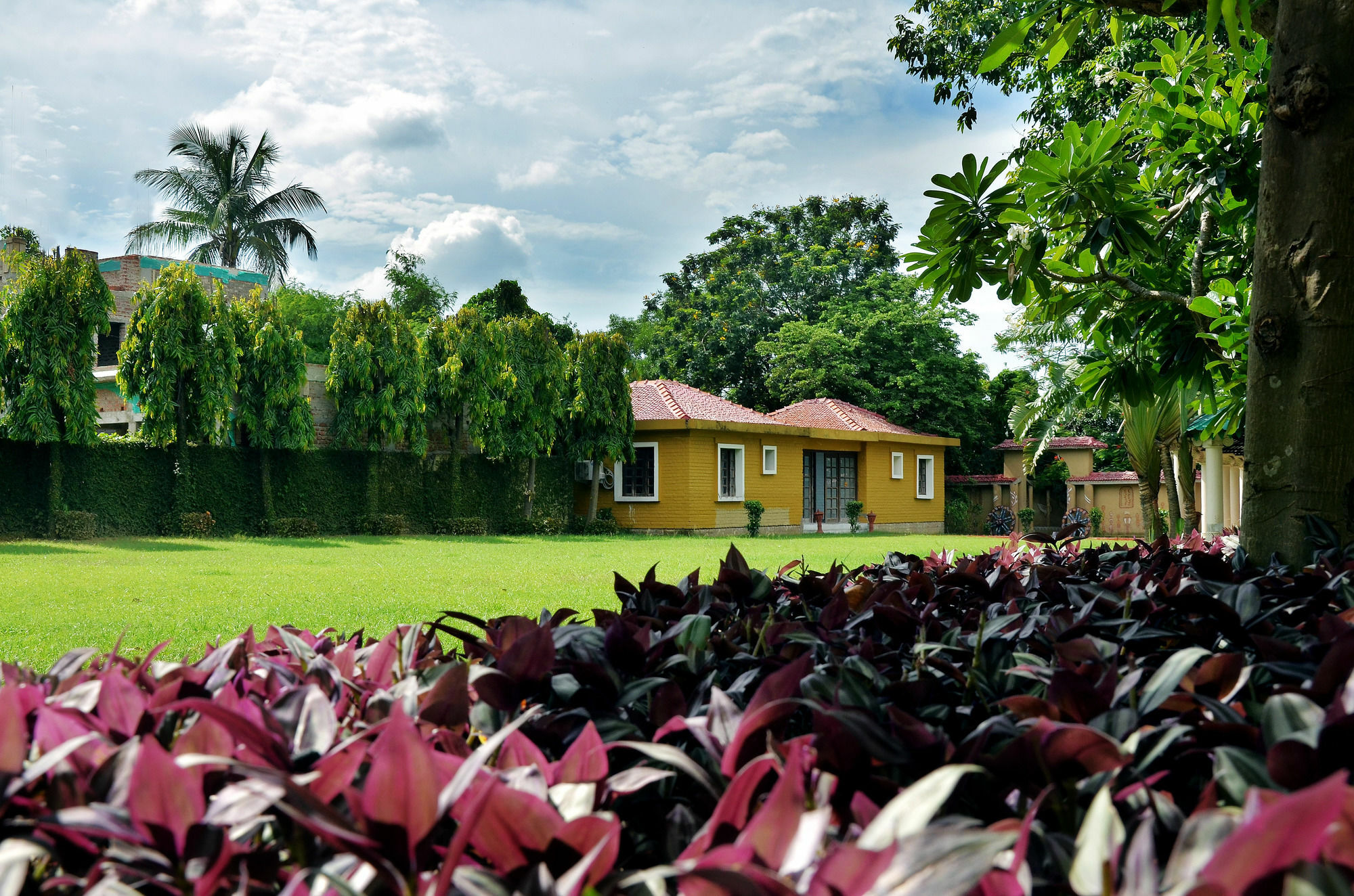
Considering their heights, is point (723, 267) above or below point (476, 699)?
above

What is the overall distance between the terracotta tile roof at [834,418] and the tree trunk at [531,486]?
8110 mm

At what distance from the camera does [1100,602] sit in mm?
1761

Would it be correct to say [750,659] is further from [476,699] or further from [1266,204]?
[1266,204]

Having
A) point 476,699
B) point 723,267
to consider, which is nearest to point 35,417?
point 476,699

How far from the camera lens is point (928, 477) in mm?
27125

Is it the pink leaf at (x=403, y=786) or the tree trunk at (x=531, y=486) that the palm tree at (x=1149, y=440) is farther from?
the pink leaf at (x=403, y=786)

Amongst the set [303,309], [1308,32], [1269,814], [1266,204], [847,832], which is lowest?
[847,832]

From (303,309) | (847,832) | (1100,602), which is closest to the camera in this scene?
(847,832)

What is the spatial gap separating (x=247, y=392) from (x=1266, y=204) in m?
16.4

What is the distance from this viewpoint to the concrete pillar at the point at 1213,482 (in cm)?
993

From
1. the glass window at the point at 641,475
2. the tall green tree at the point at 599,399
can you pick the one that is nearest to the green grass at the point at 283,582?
the tall green tree at the point at 599,399

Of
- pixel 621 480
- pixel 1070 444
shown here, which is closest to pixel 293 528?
pixel 621 480

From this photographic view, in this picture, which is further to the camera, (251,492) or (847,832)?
(251,492)

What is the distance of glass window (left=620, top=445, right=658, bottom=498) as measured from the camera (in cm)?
2153
